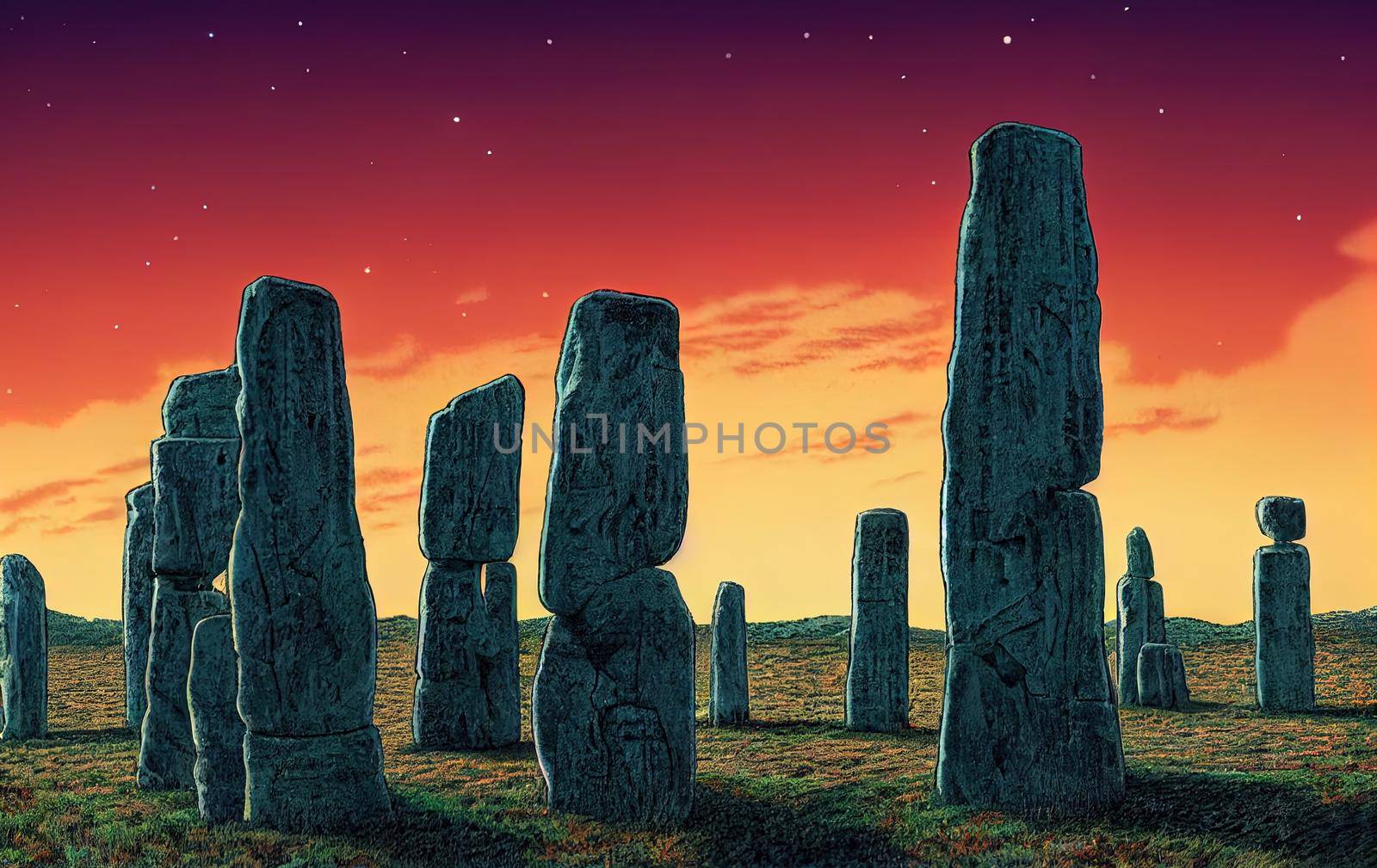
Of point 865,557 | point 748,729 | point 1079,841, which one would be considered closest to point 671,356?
point 1079,841

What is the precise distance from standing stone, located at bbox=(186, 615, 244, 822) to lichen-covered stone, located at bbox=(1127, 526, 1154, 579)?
1608 cm

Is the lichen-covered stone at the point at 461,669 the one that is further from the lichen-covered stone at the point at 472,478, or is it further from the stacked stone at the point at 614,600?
the stacked stone at the point at 614,600

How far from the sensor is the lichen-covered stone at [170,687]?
12.2m

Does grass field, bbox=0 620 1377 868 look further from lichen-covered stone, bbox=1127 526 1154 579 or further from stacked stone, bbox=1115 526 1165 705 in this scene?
lichen-covered stone, bbox=1127 526 1154 579

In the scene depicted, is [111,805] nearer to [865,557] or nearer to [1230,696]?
[865,557]

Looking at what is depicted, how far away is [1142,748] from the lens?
46.5 feet

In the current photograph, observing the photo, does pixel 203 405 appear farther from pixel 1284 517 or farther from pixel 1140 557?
pixel 1140 557

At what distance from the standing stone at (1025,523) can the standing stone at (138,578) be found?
9.42 metres

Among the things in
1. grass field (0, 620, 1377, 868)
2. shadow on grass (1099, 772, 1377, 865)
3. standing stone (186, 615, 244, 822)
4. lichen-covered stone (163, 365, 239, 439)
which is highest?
lichen-covered stone (163, 365, 239, 439)

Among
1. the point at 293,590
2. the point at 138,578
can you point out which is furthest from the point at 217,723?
the point at 138,578

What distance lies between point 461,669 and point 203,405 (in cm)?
432

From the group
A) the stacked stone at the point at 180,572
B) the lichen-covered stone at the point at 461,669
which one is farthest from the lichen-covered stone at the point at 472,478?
the stacked stone at the point at 180,572

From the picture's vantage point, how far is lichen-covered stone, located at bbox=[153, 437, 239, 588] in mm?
12055

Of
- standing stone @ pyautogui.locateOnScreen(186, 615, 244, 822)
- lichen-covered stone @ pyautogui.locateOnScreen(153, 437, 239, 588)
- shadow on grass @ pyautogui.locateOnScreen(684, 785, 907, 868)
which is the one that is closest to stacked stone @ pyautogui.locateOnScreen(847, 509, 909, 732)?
shadow on grass @ pyautogui.locateOnScreen(684, 785, 907, 868)
